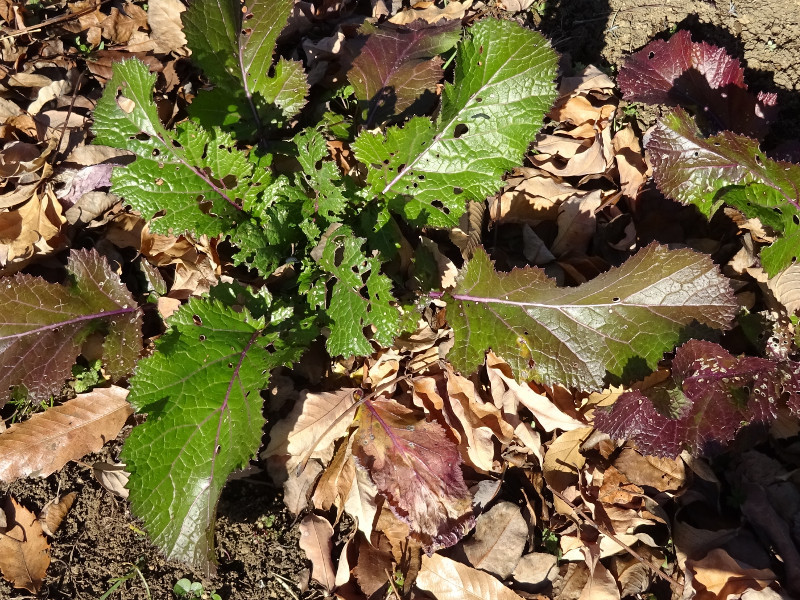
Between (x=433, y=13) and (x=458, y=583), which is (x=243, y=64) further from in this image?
(x=458, y=583)

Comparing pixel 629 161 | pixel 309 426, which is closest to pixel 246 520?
pixel 309 426

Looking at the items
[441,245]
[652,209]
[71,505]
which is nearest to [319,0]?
[441,245]

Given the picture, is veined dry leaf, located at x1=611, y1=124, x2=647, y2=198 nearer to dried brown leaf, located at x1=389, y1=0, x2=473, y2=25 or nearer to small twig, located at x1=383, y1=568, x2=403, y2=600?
dried brown leaf, located at x1=389, y1=0, x2=473, y2=25

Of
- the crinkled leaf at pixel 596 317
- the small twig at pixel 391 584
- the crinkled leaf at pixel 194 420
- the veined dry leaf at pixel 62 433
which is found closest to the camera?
the crinkled leaf at pixel 194 420

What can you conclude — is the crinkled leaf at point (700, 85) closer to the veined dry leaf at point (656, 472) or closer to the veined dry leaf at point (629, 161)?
the veined dry leaf at point (629, 161)

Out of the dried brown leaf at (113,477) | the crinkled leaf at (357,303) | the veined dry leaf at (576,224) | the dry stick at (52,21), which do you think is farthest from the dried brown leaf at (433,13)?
the dried brown leaf at (113,477)

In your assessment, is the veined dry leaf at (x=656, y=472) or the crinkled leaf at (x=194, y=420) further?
the veined dry leaf at (x=656, y=472)

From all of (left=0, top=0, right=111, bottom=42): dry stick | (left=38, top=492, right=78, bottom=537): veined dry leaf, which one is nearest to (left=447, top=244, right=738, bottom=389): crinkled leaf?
(left=38, top=492, right=78, bottom=537): veined dry leaf
